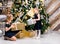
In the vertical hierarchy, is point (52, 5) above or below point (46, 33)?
above

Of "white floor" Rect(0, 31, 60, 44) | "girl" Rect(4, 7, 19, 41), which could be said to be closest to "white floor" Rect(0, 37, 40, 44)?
"white floor" Rect(0, 31, 60, 44)

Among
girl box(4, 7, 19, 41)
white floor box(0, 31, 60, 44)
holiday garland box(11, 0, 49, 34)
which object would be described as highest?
holiday garland box(11, 0, 49, 34)

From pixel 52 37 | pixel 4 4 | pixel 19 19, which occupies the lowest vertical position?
pixel 52 37

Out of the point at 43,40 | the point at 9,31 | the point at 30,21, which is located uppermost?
the point at 30,21

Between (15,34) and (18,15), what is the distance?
16.4 inches

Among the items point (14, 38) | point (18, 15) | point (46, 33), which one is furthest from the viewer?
point (46, 33)

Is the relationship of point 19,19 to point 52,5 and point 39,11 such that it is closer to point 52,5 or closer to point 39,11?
point 39,11

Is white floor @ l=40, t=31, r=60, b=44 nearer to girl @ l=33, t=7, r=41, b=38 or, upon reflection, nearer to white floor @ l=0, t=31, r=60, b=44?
white floor @ l=0, t=31, r=60, b=44

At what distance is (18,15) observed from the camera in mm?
4309

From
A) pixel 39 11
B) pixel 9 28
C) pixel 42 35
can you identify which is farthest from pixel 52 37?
pixel 9 28

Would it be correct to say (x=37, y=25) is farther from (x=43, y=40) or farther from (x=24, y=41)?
(x=24, y=41)

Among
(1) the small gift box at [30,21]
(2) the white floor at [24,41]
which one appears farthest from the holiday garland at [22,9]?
(2) the white floor at [24,41]

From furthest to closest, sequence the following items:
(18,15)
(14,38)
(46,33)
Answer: (46,33)
(18,15)
(14,38)

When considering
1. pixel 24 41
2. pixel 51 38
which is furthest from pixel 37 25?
pixel 24 41
